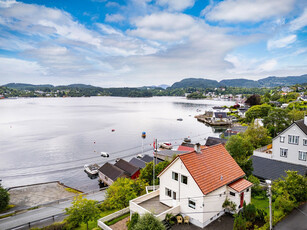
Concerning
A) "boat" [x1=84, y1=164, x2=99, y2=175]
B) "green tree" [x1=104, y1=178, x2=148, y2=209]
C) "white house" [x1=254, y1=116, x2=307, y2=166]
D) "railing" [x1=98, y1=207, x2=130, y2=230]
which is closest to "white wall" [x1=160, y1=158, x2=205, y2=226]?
"railing" [x1=98, y1=207, x2=130, y2=230]

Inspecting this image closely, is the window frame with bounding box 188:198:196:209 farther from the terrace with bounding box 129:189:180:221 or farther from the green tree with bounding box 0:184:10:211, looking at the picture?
the green tree with bounding box 0:184:10:211

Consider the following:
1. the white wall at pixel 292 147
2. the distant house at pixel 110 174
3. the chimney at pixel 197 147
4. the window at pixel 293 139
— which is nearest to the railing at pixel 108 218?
the chimney at pixel 197 147

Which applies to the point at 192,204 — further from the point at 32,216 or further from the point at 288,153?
the point at 288,153

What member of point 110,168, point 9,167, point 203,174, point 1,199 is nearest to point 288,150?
point 203,174

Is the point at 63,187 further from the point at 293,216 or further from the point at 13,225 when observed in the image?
the point at 293,216

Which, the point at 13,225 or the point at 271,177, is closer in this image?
the point at 13,225

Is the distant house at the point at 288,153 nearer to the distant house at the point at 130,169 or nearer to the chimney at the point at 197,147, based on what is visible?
the chimney at the point at 197,147
